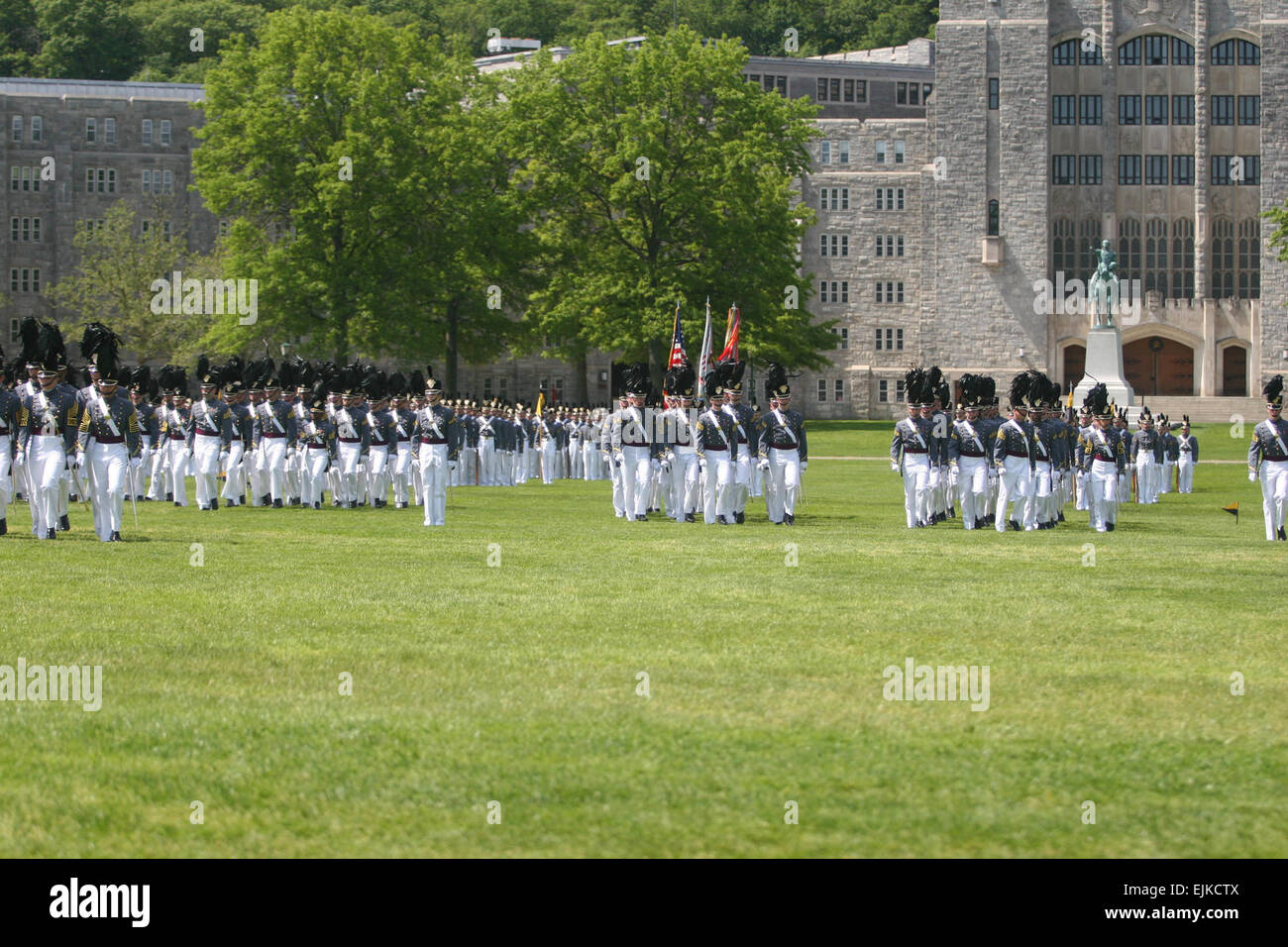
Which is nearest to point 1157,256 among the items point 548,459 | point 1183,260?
point 1183,260

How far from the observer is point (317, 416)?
32.8m

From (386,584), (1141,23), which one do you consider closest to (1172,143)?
(1141,23)

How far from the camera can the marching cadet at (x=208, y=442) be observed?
30.2m

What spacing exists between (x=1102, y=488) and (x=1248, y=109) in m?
75.1

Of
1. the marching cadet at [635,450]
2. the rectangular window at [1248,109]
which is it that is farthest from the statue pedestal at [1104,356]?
the marching cadet at [635,450]

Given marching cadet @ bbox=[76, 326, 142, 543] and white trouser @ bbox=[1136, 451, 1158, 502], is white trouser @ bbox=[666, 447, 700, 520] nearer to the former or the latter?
marching cadet @ bbox=[76, 326, 142, 543]

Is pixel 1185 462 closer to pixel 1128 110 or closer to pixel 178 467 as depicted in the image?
pixel 178 467

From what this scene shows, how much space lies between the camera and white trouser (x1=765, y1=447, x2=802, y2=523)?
26.8m

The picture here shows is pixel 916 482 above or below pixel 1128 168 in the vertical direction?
below

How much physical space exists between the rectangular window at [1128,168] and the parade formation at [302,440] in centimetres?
6800

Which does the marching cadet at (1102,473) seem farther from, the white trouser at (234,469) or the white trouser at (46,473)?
the white trouser at (46,473)

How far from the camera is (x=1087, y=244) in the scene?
3814 inches
